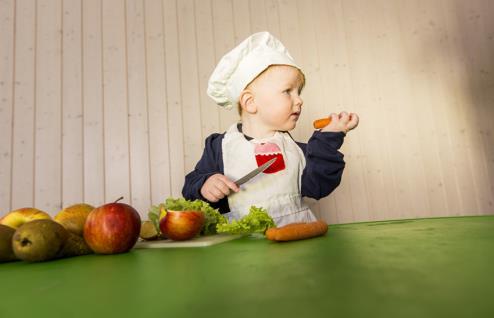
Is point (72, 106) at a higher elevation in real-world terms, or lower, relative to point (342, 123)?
higher

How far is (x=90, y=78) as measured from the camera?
1.96 m

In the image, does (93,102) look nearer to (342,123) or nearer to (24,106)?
(24,106)

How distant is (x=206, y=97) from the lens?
2055 mm

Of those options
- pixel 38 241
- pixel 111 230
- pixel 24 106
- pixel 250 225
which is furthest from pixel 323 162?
pixel 24 106

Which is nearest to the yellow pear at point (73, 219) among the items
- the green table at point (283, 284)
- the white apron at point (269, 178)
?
the green table at point (283, 284)

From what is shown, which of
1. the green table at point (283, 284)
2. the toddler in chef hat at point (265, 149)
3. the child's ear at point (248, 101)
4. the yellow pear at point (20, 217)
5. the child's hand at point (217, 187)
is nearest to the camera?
the green table at point (283, 284)

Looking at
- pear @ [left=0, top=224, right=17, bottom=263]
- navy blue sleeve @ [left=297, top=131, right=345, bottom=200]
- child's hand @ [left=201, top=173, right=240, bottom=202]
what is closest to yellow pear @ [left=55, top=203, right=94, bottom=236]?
pear @ [left=0, top=224, right=17, bottom=263]

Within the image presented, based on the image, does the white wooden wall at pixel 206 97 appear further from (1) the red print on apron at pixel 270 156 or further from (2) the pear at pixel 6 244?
(2) the pear at pixel 6 244

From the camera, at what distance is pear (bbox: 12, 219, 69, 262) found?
55 cm

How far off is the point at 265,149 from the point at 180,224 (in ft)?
1.83

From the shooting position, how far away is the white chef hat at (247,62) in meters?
1.19

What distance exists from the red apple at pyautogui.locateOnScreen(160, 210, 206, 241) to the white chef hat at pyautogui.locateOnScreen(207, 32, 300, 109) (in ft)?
2.12

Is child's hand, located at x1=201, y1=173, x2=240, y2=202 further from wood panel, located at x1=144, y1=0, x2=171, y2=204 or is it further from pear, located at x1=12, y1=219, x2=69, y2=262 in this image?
wood panel, located at x1=144, y1=0, x2=171, y2=204

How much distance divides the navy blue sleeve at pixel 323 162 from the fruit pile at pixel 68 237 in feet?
1.93
